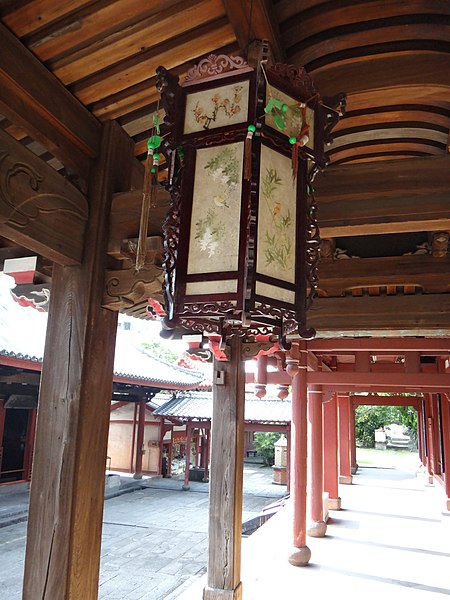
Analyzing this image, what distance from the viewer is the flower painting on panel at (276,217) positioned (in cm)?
169

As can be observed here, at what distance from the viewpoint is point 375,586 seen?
6219mm

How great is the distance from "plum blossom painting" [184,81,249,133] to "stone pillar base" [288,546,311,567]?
21.7 feet

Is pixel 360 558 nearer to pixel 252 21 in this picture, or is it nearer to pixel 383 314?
pixel 383 314

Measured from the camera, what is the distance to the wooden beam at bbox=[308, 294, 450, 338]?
5.23m

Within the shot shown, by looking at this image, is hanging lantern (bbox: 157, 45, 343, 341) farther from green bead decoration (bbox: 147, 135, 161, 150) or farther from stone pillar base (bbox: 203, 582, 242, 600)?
stone pillar base (bbox: 203, 582, 242, 600)

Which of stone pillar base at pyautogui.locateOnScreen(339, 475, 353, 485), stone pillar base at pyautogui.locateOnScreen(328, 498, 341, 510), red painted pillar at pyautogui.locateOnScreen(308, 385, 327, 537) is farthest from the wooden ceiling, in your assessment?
stone pillar base at pyautogui.locateOnScreen(339, 475, 353, 485)

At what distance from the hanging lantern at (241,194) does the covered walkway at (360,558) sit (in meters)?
4.71

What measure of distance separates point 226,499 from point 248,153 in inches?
147

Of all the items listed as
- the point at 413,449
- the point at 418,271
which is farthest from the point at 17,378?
the point at 413,449

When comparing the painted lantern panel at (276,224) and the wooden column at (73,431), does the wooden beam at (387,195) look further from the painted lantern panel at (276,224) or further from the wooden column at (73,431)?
the wooden column at (73,431)

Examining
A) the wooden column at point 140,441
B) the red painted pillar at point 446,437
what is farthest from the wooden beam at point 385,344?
the wooden column at point 140,441

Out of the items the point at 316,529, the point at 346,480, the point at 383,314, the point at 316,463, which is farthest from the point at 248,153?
the point at 346,480

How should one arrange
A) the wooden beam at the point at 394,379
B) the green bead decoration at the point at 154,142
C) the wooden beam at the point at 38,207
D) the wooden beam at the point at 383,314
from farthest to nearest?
1. the wooden beam at the point at 394,379
2. the wooden beam at the point at 383,314
3. the wooden beam at the point at 38,207
4. the green bead decoration at the point at 154,142

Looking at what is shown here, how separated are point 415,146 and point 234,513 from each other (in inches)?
137
